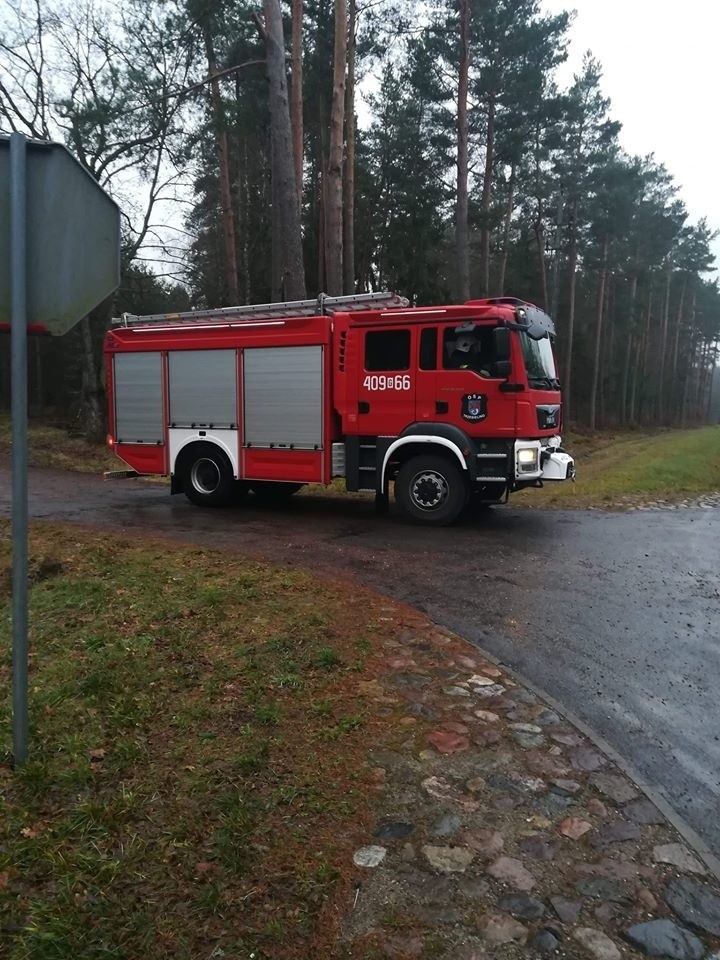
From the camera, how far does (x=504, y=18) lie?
2508 cm

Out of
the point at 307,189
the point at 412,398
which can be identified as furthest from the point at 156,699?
the point at 307,189

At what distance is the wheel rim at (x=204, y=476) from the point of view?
1155cm

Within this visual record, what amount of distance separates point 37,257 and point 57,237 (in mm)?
115

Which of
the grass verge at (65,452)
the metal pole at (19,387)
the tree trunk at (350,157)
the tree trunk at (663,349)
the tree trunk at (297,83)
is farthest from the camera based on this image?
the tree trunk at (663,349)

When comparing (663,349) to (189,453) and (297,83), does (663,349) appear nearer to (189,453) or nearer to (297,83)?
(297,83)

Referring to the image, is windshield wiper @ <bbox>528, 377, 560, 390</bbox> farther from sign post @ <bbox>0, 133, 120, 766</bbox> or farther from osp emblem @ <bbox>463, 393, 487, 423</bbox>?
sign post @ <bbox>0, 133, 120, 766</bbox>

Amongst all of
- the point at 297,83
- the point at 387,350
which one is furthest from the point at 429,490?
the point at 297,83

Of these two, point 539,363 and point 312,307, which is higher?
point 312,307

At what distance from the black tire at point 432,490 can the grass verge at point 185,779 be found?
167 inches

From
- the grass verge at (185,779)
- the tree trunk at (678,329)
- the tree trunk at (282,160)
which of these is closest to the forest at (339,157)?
the tree trunk at (282,160)

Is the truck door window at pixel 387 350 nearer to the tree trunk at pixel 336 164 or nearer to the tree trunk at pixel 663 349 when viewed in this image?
the tree trunk at pixel 336 164

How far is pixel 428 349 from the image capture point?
9.66 meters

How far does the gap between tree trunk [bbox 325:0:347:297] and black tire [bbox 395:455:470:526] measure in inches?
292

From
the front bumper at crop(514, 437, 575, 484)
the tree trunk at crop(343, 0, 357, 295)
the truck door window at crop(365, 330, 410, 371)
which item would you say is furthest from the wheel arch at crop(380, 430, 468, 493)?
the tree trunk at crop(343, 0, 357, 295)
